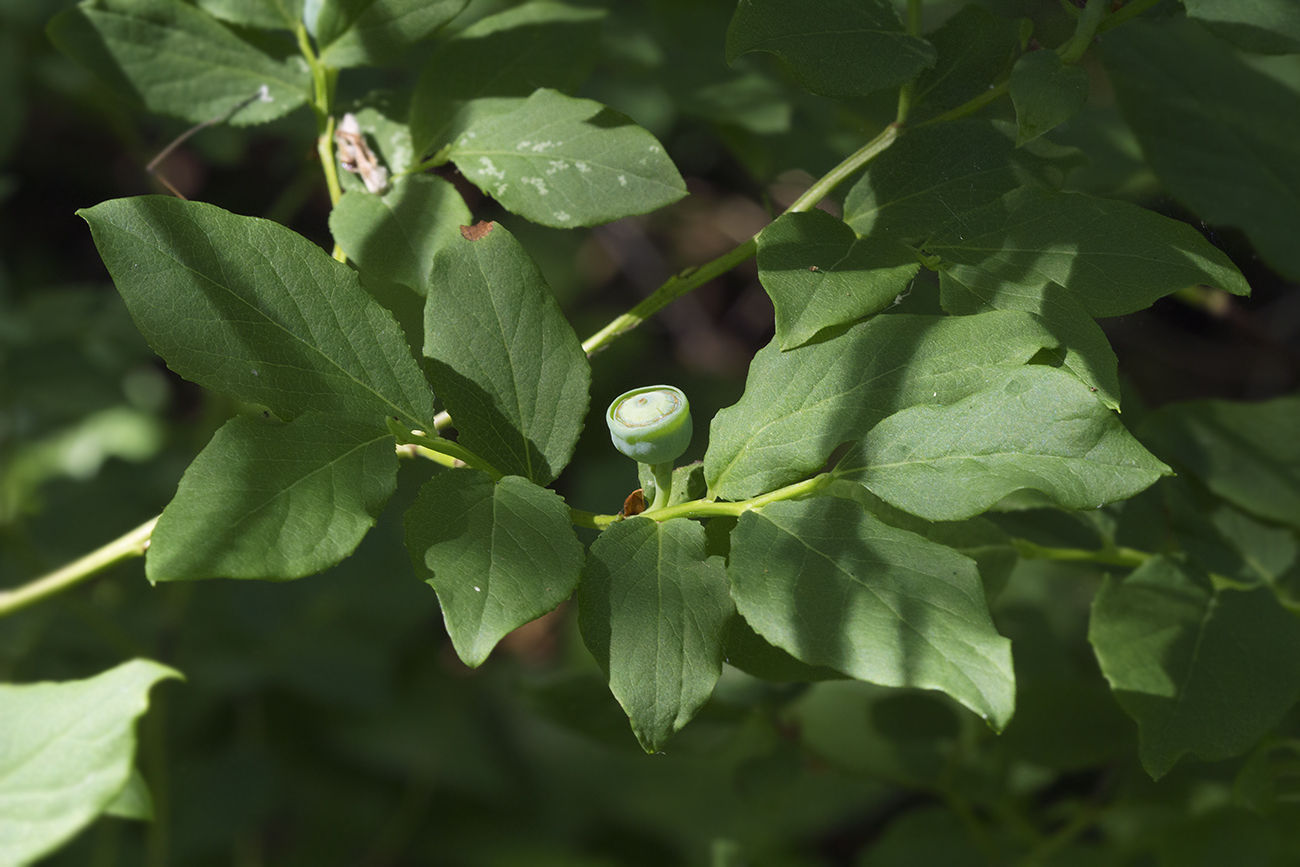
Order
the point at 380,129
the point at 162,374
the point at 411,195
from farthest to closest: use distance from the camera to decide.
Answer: the point at 162,374
the point at 380,129
the point at 411,195

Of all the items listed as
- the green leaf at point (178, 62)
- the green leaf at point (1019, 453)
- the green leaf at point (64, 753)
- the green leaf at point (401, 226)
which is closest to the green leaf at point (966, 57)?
the green leaf at point (1019, 453)

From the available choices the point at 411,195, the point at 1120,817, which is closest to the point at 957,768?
the point at 1120,817

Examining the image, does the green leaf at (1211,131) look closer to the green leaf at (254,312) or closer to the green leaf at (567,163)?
the green leaf at (567,163)

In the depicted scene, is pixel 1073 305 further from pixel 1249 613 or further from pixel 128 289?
pixel 128 289

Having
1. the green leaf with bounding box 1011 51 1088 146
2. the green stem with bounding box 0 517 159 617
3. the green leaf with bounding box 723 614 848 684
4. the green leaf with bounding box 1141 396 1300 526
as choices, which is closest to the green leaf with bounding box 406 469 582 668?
the green leaf with bounding box 723 614 848 684

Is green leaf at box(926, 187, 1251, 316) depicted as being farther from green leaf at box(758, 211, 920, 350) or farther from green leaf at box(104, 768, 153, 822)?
green leaf at box(104, 768, 153, 822)

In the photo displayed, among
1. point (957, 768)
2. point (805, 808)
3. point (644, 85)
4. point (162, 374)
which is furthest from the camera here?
point (162, 374)

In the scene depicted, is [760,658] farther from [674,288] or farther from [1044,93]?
[1044,93]
